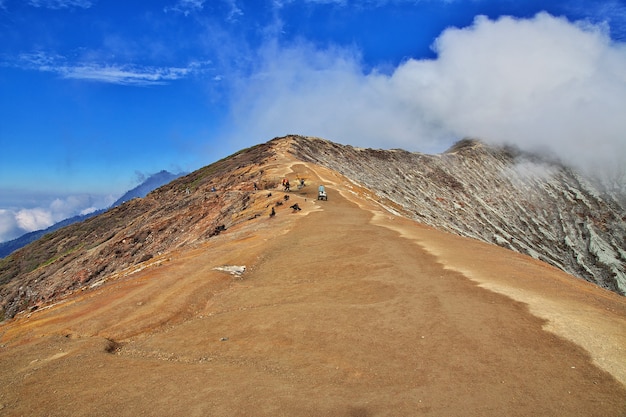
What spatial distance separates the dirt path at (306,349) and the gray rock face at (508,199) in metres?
49.9

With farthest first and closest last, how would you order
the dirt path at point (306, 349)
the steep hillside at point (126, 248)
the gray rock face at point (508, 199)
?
the gray rock face at point (508, 199) → the steep hillside at point (126, 248) → the dirt path at point (306, 349)

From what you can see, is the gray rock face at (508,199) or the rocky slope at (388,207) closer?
the rocky slope at (388,207)

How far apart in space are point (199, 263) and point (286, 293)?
8.90m

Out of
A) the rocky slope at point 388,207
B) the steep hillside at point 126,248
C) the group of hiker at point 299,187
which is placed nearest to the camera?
the group of hiker at point 299,187

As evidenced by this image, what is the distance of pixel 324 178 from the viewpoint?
6006 cm

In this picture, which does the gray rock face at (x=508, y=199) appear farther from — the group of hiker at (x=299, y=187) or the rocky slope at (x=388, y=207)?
the group of hiker at (x=299, y=187)

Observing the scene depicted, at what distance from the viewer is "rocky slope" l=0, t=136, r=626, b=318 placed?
5062 centimetres

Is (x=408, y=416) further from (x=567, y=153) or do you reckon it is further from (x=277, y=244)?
(x=567, y=153)

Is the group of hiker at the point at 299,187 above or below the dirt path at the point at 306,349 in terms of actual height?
above

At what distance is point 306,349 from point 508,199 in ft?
362

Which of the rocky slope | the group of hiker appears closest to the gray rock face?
the rocky slope

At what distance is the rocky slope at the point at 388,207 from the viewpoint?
50.6 metres

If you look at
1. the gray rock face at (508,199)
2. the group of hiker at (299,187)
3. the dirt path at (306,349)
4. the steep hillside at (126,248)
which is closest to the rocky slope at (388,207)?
the steep hillside at (126,248)

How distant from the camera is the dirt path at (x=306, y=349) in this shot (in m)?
10.9
